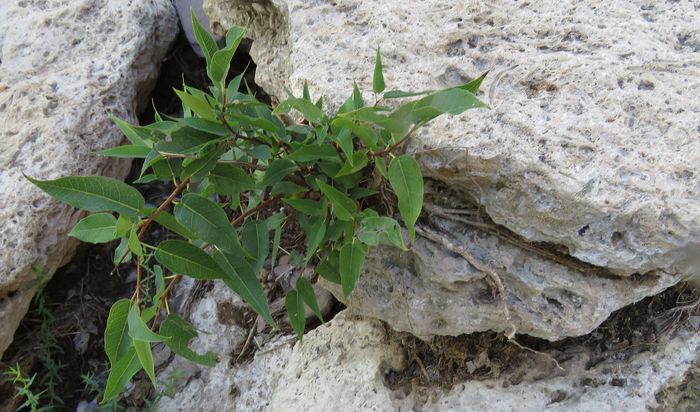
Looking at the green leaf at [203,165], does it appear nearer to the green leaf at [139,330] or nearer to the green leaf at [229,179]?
the green leaf at [229,179]

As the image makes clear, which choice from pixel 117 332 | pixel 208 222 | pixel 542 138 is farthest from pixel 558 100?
pixel 117 332

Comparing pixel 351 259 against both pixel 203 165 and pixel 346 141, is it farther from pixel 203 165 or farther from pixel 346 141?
pixel 203 165

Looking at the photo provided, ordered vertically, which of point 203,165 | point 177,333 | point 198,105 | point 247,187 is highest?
point 198,105

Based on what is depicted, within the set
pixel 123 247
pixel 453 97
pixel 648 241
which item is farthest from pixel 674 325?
pixel 123 247

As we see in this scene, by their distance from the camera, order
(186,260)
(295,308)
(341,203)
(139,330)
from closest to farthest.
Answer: (139,330)
(186,260)
(341,203)
(295,308)

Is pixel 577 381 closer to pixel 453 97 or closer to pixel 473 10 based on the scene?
pixel 453 97

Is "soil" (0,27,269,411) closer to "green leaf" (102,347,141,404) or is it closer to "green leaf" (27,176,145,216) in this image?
"green leaf" (102,347,141,404)

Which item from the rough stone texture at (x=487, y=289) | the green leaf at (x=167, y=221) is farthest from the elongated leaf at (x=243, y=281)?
the rough stone texture at (x=487, y=289)

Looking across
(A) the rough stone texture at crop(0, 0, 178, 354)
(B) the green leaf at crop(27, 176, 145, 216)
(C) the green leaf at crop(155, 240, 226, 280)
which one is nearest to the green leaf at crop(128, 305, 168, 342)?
(C) the green leaf at crop(155, 240, 226, 280)
